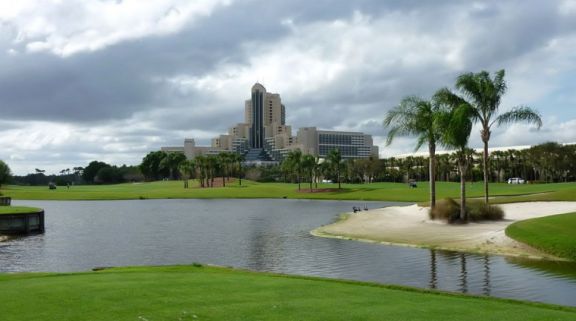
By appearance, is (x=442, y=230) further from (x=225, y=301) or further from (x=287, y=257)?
(x=225, y=301)

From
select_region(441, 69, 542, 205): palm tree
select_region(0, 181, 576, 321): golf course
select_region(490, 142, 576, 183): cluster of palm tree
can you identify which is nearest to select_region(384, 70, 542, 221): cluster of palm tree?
select_region(441, 69, 542, 205): palm tree

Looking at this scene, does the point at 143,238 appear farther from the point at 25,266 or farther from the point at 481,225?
the point at 481,225

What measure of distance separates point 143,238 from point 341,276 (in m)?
23.1

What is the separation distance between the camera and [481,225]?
39531 millimetres

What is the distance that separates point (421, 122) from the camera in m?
48.9

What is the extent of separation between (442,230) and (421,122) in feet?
42.1

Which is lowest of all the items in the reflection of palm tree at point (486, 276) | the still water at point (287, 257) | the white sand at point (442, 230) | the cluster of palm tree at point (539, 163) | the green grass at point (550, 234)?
the still water at point (287, 257)

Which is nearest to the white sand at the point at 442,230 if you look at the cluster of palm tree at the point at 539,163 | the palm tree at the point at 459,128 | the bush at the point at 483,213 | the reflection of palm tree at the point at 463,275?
the bush at the point at 483,213

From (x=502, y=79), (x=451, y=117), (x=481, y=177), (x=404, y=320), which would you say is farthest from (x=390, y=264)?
(x=481, y=177)

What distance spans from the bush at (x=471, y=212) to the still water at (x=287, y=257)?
34.3ft

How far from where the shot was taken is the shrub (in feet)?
140

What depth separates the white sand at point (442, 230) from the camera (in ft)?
99.9

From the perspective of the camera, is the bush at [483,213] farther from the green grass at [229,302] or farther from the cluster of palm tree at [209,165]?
the cluster of palm tree at [209,165]

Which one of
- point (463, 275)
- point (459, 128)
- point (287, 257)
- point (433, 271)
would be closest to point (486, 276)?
point (463, 275)
